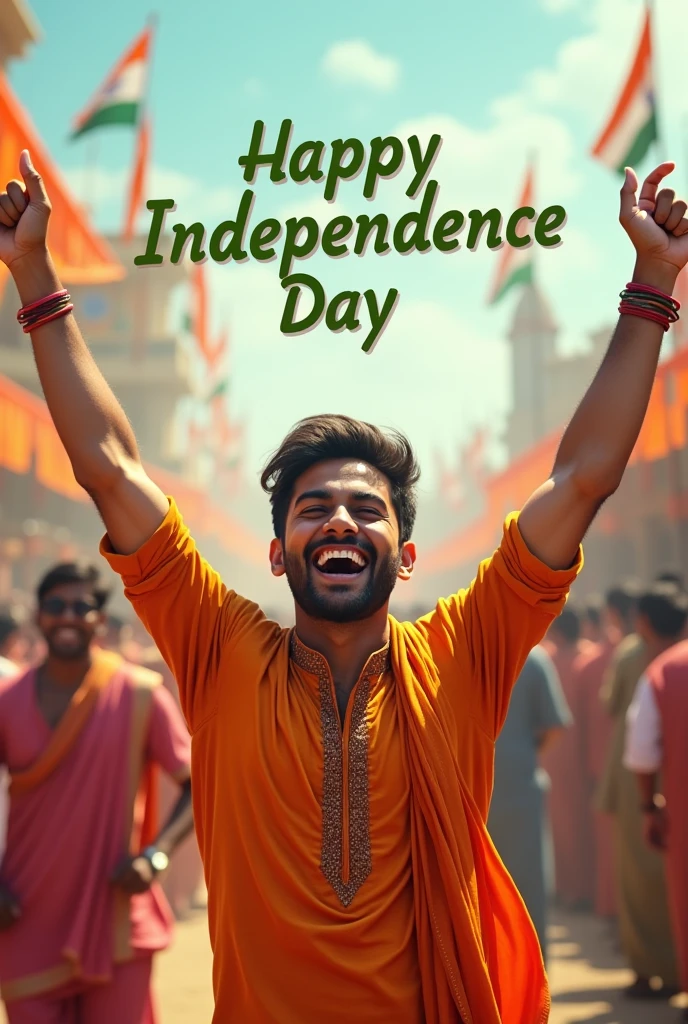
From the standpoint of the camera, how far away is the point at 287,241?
90.0 inches

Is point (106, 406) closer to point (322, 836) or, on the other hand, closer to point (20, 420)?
point (322, 836)

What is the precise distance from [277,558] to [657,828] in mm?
3281

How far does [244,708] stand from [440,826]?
16.0 inches

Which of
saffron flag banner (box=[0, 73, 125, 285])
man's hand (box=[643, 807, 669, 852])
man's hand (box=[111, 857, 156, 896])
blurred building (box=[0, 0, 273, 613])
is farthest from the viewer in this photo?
blurred building (box=[0, 0, 273, 613])

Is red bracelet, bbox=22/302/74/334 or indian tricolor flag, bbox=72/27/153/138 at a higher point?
indian tricolor flag, bbox=72/27/153/138

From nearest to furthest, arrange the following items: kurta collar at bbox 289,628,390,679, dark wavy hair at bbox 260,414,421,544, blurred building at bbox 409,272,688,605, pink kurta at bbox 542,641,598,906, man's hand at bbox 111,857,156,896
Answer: kurta collar at bbox 289,628,390,679 → dark wavy hair at bbox 260,414,421,544 → man's hand at bbox 111,857,156,896 → pink kurta at bbox 542,641,598,906 → blurred building at bbox 409,272,688,605

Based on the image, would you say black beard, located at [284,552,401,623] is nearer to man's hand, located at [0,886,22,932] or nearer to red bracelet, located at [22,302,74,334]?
red bracelet, located at [22,302,74,334]

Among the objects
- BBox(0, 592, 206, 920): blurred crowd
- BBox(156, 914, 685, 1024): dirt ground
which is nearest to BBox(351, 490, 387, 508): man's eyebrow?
A: BBox(156, 914, 685, 1024): dirt ground

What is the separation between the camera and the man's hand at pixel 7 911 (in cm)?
340

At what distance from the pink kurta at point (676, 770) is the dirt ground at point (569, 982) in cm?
64

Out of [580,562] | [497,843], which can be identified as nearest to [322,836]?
[580,562]

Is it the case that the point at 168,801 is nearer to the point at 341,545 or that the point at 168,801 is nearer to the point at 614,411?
the point at 341,545

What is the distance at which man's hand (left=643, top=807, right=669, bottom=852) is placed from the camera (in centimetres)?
482

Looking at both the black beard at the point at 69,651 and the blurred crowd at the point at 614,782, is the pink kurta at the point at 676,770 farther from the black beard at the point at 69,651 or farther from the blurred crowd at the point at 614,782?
the black beard at the point at 69,651
